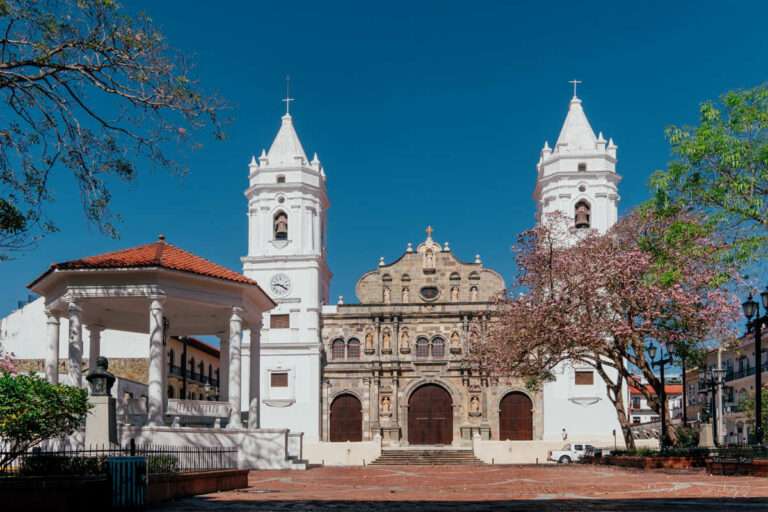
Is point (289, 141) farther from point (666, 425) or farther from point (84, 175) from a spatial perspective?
point (84, 175)

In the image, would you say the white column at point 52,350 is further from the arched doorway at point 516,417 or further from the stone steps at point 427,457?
the arched doorway at point 516,417

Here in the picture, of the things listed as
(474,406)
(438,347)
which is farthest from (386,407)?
(474,406)

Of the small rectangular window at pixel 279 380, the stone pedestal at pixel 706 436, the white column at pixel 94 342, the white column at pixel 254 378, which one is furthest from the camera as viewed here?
the small rectangular window at pixel 279 380

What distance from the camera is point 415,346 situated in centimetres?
5912

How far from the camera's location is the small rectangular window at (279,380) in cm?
5716

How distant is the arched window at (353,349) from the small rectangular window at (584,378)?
529 inches

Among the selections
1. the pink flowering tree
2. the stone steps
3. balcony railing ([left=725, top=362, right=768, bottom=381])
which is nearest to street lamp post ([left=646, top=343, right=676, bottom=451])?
the pink flowering tree

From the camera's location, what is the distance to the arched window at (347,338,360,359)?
59.1 m

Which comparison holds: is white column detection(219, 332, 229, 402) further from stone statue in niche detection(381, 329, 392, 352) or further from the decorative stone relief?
the decorative stone relief

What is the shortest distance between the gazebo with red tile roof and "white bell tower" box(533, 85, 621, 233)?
28.4m

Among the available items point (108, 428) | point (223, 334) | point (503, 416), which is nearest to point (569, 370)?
point (503, 416)

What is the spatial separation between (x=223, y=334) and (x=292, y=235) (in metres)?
23.1

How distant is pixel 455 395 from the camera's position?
191ft

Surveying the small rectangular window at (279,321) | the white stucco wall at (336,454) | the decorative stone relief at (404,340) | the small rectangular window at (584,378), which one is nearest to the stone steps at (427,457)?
the white stucco wall at (336,454)
